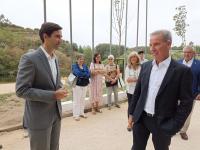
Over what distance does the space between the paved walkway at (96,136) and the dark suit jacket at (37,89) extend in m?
2.13

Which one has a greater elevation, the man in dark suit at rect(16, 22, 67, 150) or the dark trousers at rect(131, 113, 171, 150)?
the man in dark suit at rect(16, 22, 67, 150)

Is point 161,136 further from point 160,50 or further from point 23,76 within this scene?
point 23,76

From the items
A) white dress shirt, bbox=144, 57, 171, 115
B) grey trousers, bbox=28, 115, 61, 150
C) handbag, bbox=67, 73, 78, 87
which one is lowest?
grey trousers, bbox=28, 115, 61, 150

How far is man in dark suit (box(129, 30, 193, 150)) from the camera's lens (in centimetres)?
240

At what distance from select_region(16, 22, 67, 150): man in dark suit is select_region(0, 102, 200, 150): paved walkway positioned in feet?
6.83

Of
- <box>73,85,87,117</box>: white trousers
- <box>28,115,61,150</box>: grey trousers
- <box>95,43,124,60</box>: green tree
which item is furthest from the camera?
<box>95,43,124,60</box>: green tree

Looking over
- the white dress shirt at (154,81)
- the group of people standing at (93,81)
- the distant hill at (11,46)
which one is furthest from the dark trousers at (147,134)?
the distant hill at (11,46)

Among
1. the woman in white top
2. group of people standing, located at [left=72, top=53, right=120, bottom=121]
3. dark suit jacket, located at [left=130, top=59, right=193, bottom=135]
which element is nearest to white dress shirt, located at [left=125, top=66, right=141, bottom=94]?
the woman in white top

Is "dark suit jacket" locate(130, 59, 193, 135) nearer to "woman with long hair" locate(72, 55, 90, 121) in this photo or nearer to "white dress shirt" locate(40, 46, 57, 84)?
"white dress shirt" locate(40, 46, 57, 84)

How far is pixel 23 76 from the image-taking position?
220cm

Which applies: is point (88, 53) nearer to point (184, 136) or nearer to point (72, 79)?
point (72, 79)

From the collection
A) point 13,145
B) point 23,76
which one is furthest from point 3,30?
point 23,76

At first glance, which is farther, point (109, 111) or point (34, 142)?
point (109, 111)

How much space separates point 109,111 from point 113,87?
0.68 metres
